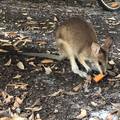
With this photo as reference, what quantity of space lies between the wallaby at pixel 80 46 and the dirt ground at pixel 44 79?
0.56 ft

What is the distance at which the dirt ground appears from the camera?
19.3ft

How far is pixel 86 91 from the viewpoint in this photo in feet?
20.7

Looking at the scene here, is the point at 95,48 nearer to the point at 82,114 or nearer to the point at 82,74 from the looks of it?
the point at 82,74

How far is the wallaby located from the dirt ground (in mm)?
171

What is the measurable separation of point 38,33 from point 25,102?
269 centimetres

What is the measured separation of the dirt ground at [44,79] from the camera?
587 cm

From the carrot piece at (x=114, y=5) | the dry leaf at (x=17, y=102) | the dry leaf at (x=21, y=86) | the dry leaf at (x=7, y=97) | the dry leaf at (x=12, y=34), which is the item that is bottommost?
the dry leaf at (x=17, y=102)

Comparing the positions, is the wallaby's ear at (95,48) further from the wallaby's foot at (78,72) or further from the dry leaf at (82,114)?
the dry leaf at (82,114)

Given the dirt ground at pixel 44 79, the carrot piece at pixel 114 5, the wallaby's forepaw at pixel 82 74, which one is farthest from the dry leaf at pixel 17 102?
the carrot piece at pixel 114 5

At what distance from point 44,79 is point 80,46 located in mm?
705

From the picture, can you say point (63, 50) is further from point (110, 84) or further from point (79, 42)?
point (110, 84)

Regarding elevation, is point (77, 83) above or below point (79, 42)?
below

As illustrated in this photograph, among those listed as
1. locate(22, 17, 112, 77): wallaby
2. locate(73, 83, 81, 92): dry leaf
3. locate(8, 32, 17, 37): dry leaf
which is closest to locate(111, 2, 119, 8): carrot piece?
locate(8, 32, 17, 37): dry leaf

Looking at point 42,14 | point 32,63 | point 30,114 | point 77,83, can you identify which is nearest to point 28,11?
point 42,14
